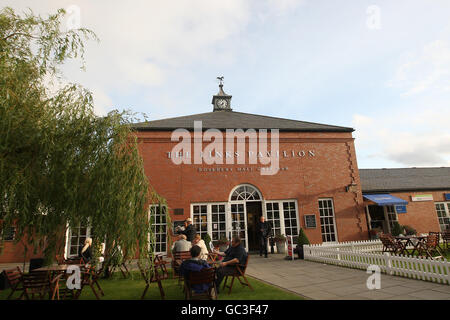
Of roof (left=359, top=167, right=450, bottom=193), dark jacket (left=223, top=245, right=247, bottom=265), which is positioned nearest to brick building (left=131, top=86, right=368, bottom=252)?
roof (left=359, top=167, right=450, bottom=193)

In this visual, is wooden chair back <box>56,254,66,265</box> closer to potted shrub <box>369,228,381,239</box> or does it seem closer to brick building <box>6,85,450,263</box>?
brick building <box>6,85,450,263</box>

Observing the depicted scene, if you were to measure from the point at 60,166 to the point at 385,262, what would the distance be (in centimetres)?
850

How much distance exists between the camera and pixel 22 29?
19.9 ft

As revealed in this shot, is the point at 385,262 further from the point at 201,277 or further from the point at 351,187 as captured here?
the point at 351,187

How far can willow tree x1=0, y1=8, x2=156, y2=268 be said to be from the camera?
4766 mm

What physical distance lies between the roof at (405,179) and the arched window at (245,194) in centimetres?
696

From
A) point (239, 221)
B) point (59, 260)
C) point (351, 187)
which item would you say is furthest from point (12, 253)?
point (351, 187)

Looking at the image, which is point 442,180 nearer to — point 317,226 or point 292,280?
point 317,226

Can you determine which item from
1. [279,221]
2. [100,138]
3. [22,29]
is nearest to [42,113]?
[100,138]

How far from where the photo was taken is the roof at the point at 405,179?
15922 mm

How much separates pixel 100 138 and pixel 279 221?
1047 cm

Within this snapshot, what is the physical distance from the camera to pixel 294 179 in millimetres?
14008

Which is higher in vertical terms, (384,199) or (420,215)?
(384,199)

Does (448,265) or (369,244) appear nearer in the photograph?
(448,265)
